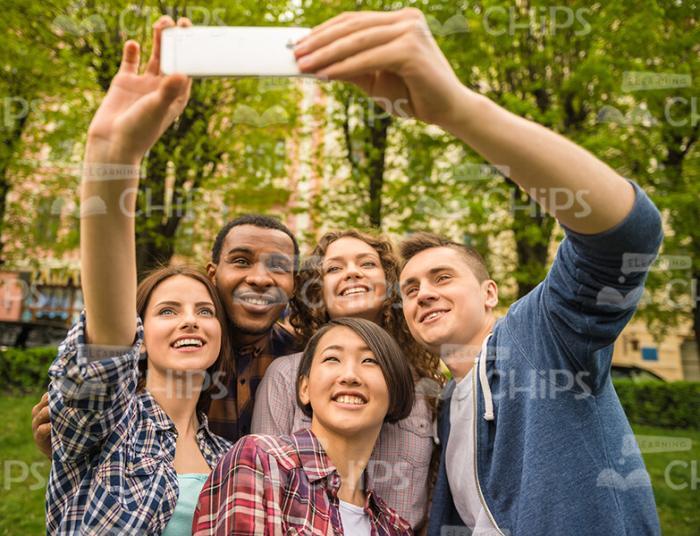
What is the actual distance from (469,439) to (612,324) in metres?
0.92

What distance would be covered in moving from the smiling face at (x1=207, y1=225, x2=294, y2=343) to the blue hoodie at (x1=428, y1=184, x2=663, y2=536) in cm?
138

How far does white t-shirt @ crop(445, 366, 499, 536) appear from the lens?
226 centimetres

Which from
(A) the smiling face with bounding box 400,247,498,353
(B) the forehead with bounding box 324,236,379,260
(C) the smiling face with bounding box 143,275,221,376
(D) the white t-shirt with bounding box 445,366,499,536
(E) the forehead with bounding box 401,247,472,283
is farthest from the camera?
(B) the forehead with bounding box 324,236,379,260

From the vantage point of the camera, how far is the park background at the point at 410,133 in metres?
9.42

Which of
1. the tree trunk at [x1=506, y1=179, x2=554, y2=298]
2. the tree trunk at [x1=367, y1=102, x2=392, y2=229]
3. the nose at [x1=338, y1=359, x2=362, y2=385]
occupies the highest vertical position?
the tree trunk at [x1=367, y1=102, x2=392, y2=229]

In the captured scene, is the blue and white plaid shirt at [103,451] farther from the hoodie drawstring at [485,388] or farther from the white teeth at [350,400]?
the hoodie drawstring at [485,388]

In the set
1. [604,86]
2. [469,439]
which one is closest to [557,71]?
[604,86]

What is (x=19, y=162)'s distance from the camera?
1079 centimetres

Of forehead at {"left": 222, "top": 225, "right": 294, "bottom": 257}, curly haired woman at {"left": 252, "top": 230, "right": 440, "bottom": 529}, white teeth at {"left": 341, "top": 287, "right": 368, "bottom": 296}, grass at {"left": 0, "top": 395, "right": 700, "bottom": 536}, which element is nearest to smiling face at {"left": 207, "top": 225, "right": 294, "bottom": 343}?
forehead at {"left": 222, "top": 225, "right": 294, "bottom": 257}

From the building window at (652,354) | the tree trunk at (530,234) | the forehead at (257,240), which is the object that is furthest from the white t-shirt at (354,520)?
the building window at (652,354)

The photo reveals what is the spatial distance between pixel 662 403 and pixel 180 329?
11372mm

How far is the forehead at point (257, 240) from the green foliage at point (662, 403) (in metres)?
9.88

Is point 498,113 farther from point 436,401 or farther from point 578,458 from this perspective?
point 436,401

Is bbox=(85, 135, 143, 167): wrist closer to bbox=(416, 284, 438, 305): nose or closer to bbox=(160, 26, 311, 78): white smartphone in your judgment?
bbox=(160, 26, 311, 78): white smartphone
